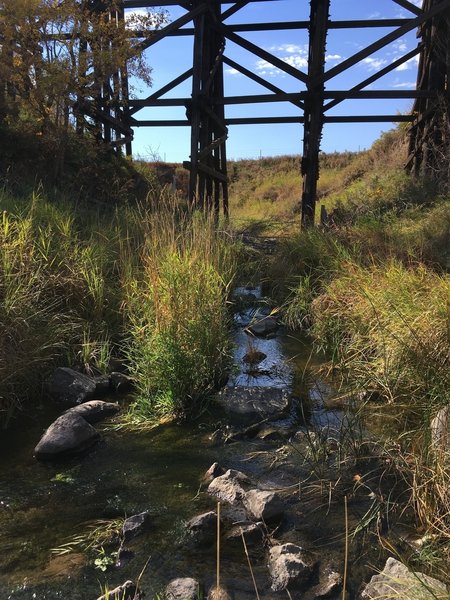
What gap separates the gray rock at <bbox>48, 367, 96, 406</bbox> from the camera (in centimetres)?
348

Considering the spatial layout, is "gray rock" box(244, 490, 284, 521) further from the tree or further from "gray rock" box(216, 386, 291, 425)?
the tree

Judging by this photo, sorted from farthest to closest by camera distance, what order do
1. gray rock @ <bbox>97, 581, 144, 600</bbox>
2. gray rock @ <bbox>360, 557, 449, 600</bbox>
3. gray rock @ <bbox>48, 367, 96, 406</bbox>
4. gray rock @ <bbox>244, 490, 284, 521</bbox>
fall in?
gray rock @ <bbox>48, 367, 96, 406</bbox>, gray rock @ <bbox>244, 490, 284, 521</bbox>, gray rock @ <bbox>97, 581, 144, 600</bbox>, gray rock @ <bbox>360, 557, 449, 600</bbox>

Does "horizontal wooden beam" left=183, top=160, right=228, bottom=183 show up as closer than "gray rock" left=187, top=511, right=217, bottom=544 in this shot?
No

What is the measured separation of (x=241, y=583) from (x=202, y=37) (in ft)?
32.1

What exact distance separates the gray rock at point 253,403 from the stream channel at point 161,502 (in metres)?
0.08

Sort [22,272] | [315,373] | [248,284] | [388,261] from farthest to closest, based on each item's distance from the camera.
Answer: [248,284], [388,261], [315,373], [22,272]

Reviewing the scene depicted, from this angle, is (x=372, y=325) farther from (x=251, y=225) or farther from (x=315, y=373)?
(x=251, y=225)

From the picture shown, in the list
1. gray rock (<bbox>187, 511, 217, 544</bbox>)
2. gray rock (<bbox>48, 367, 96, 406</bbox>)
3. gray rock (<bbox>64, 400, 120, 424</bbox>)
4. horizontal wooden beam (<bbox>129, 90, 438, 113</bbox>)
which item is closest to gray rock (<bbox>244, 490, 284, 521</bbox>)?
gray rock (<bbox>187, 511, 217, 544</bbox>)

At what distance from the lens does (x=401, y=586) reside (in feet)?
5.44

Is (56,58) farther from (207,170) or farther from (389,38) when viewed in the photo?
(389,38)

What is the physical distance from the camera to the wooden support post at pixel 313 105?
9508mm

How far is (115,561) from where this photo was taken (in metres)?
1.96

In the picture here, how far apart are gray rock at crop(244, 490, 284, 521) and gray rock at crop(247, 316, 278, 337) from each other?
9.45 feet

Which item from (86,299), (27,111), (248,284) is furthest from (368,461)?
(27,111)
